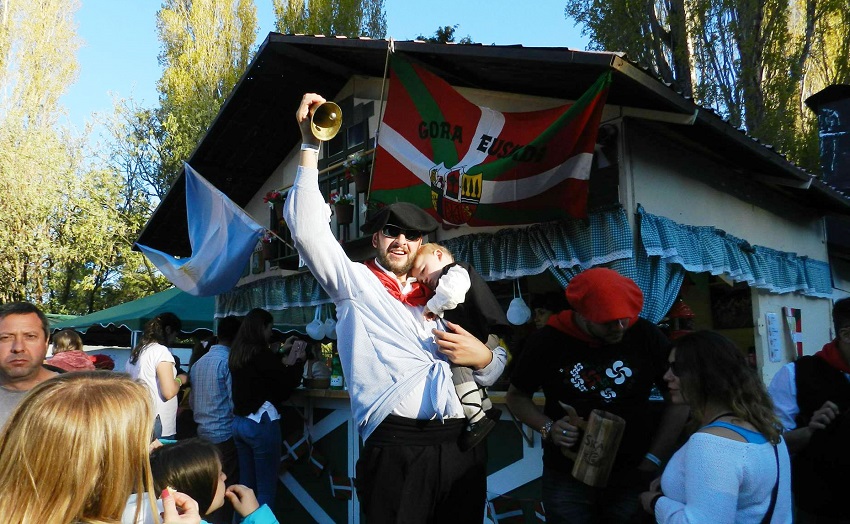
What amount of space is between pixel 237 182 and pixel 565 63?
644 cm

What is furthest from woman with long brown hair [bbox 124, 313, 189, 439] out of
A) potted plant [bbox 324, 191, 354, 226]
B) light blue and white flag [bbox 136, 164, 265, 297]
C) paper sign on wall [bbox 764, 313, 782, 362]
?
paper sign on wall [bbox 764, 313, 782, 362]

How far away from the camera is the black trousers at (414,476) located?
9.63ft

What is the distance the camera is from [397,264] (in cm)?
316

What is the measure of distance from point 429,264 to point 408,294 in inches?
6.3

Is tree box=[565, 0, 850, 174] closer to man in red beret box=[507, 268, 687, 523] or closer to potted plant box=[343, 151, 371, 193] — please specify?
potted plant box=[343, 151, 371, 193]

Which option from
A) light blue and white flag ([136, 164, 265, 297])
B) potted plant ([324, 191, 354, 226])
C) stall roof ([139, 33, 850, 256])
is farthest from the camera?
potted plant ([324, 191, 354, 226])

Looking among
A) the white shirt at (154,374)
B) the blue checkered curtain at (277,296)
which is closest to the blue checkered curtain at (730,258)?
the white shirt at (154,374)

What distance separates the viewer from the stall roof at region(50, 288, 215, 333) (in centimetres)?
1141

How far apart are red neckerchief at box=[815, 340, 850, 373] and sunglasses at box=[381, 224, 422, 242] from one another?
2.12 m

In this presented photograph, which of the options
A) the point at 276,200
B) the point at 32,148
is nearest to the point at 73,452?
the point at 276,200

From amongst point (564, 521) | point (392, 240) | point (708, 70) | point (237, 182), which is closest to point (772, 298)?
point (564, 521)

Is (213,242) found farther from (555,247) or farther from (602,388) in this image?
(602,388)

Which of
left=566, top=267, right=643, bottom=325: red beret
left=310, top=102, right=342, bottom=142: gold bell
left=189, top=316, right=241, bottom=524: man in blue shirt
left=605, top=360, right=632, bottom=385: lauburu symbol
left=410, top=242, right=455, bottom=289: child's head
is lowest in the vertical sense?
left=189, top=316, right=241, bottom=524: man in blue shirt

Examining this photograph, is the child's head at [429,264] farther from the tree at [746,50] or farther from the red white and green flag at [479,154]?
the tree at [746,50]
